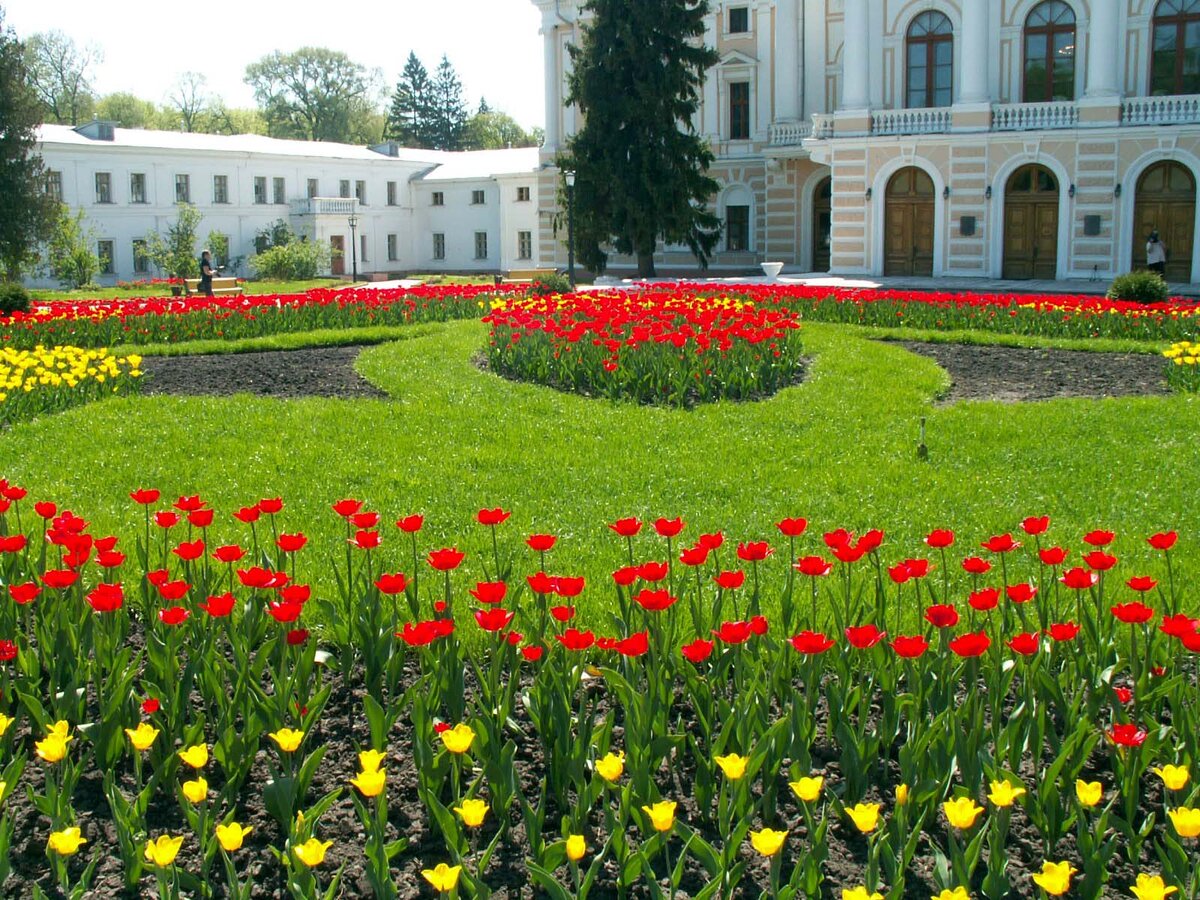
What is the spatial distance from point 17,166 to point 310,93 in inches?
2049

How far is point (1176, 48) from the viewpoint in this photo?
31922 mm

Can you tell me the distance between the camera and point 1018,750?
395 cm

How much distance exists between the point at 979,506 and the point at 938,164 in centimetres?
2744

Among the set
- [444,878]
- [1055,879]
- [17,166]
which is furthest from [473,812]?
[17,166]

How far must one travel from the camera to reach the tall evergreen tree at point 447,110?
85562 mm

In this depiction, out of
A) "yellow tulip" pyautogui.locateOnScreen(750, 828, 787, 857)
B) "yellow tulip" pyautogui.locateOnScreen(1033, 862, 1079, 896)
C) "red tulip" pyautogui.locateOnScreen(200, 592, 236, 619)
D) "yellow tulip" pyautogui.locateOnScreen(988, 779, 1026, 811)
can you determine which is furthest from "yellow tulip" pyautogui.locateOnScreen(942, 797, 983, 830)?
"red tulip" pyautogui.locateOnScreen(200, 592, 236, 619)

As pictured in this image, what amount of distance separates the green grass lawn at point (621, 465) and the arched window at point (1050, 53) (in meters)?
24.2

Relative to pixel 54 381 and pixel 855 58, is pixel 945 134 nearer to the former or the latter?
pixel 855 58

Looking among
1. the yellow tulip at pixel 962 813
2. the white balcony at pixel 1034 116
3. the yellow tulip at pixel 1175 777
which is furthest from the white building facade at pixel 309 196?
the yellow tulip at pixel 962 813

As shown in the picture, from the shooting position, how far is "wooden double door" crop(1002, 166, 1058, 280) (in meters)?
33.0

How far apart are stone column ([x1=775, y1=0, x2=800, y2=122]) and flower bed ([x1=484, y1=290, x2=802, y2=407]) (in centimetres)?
2822

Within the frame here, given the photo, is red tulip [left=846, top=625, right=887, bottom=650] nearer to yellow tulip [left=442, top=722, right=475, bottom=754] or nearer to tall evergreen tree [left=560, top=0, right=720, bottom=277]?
yellow tulip [left=442, top=722, right=475, bottom=754]

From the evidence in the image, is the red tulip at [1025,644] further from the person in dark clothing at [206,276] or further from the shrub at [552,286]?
the person in dark clothing at [206,276]

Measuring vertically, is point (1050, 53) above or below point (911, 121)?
above
